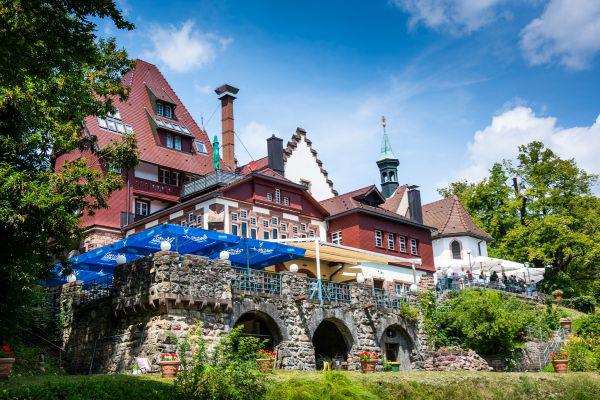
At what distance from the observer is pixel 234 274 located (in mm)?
25281

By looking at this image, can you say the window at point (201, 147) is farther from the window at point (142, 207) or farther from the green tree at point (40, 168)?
the green tree at point (40, 168)

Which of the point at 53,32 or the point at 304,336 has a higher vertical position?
the point at 53,32

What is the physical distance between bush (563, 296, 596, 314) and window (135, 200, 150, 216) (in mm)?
30802

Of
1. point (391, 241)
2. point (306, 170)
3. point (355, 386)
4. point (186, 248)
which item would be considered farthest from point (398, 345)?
point (306, 170)

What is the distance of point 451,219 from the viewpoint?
5641 centimetres

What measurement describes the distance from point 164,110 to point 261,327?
2287 centimetres

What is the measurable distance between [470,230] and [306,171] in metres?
15.1

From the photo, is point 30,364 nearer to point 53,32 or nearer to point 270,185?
point 53,32

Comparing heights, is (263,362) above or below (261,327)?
below

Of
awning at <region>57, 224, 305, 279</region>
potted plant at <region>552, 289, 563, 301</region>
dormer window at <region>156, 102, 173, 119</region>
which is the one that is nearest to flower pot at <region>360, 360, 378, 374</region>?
awning at <region>57, 224, 305, 279</region>

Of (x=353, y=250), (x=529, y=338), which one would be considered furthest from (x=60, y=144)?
(x=529, y=338)

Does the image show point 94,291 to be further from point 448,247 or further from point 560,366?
point 448,247

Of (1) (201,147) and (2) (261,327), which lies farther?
(1) (201,147)

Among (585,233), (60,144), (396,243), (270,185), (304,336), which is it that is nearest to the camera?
(60,144)
